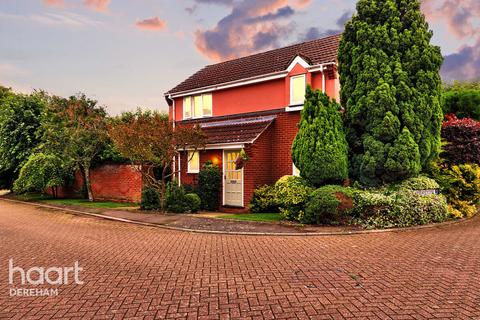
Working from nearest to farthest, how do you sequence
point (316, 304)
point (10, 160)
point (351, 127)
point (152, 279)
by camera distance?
1. point (316, 304)
2. point (152, 279)
3. point (351, 127)
4. point (10, 160)

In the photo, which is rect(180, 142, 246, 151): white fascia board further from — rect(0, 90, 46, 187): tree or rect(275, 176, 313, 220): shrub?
rect(0, 90, 46, 187): tree

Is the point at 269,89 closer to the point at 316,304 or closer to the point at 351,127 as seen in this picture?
the point at 351,127

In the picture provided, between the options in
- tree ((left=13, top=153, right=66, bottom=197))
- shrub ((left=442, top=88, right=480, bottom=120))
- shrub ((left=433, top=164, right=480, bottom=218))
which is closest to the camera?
shrub ((left=433, top=164, right=480, bottom=218))

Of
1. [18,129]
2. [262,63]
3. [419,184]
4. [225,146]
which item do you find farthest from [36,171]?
[419,184]

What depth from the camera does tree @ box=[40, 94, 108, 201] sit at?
21.1 m

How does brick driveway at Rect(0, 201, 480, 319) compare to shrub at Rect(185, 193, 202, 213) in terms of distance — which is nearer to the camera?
brick driveway at Rect(0, 201, 480, 319)

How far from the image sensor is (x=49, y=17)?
49.9 ft

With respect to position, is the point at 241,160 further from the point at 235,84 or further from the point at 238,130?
the point at 235,84

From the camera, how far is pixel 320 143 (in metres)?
13.0

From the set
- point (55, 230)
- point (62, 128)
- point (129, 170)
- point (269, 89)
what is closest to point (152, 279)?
point (55, 230)

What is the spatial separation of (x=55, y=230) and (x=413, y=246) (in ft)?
36.2

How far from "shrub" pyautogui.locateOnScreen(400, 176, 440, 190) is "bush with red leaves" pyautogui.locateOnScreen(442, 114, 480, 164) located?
270 centimetres

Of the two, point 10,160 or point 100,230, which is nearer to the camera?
point 100,230

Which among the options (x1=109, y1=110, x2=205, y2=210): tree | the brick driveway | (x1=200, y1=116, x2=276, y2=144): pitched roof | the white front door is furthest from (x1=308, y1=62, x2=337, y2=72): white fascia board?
the brick driveway
